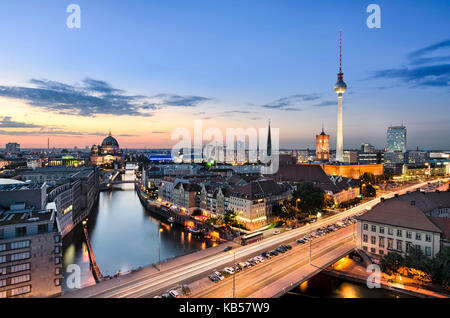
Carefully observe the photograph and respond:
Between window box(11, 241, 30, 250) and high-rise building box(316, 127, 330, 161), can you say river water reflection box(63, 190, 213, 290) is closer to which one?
window box(11, 241, 30, 250)

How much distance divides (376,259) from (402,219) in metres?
2.91

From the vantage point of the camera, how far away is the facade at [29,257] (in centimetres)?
1246

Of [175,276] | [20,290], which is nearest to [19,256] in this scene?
[20,290]

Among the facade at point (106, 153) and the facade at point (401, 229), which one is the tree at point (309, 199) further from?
the facade at point (106, 153)

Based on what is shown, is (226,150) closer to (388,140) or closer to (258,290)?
(388,140)

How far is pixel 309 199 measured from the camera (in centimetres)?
2561

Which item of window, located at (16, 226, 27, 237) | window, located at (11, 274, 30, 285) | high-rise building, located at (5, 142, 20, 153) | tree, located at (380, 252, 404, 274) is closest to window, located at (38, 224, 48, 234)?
window, located at (16, 226, 27, 237)

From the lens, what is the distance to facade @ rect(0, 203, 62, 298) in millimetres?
12461

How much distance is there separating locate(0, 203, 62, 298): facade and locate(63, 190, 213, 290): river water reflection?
2.81 metres

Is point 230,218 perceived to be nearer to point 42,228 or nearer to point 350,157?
point 42,228

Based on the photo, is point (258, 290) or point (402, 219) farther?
point (402, 219)
